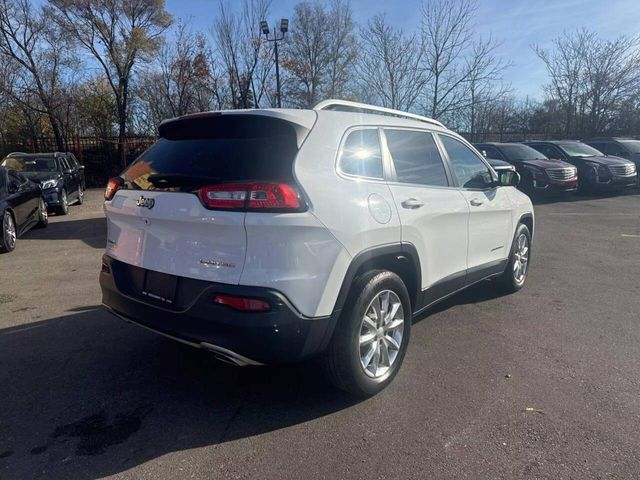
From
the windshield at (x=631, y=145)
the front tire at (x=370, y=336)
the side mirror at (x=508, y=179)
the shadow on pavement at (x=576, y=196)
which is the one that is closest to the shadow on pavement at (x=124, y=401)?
the front tire at (x=370, y=336)

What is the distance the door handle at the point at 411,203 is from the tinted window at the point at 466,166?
94cm

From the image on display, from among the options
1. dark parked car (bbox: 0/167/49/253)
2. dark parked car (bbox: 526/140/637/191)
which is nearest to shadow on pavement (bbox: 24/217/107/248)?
dark parked car (bbox: 0/167/49/253)

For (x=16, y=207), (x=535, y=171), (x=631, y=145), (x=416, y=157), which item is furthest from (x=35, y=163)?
(x=631, y=145)

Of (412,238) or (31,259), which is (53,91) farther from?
(412,238)

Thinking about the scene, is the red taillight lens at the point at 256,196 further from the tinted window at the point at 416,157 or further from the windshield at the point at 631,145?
the windshield at the point at 631,145

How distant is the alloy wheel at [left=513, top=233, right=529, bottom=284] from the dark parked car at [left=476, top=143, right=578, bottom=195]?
9.48 metres

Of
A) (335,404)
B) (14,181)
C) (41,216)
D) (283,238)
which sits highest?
(14,181)

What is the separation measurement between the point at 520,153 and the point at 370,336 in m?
14.2

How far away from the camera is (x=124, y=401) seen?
318cm

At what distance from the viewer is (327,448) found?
2.69m

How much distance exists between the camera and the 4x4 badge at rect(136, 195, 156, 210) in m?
2.99

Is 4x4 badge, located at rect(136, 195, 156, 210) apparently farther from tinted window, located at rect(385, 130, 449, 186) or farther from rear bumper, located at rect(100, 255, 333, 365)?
tinted window, located at rect(385, 130, 449, 186)

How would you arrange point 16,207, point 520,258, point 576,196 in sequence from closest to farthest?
point 520,258
point 16,207
point 576,196

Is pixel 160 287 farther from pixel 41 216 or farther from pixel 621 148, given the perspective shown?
pixel 621 148
